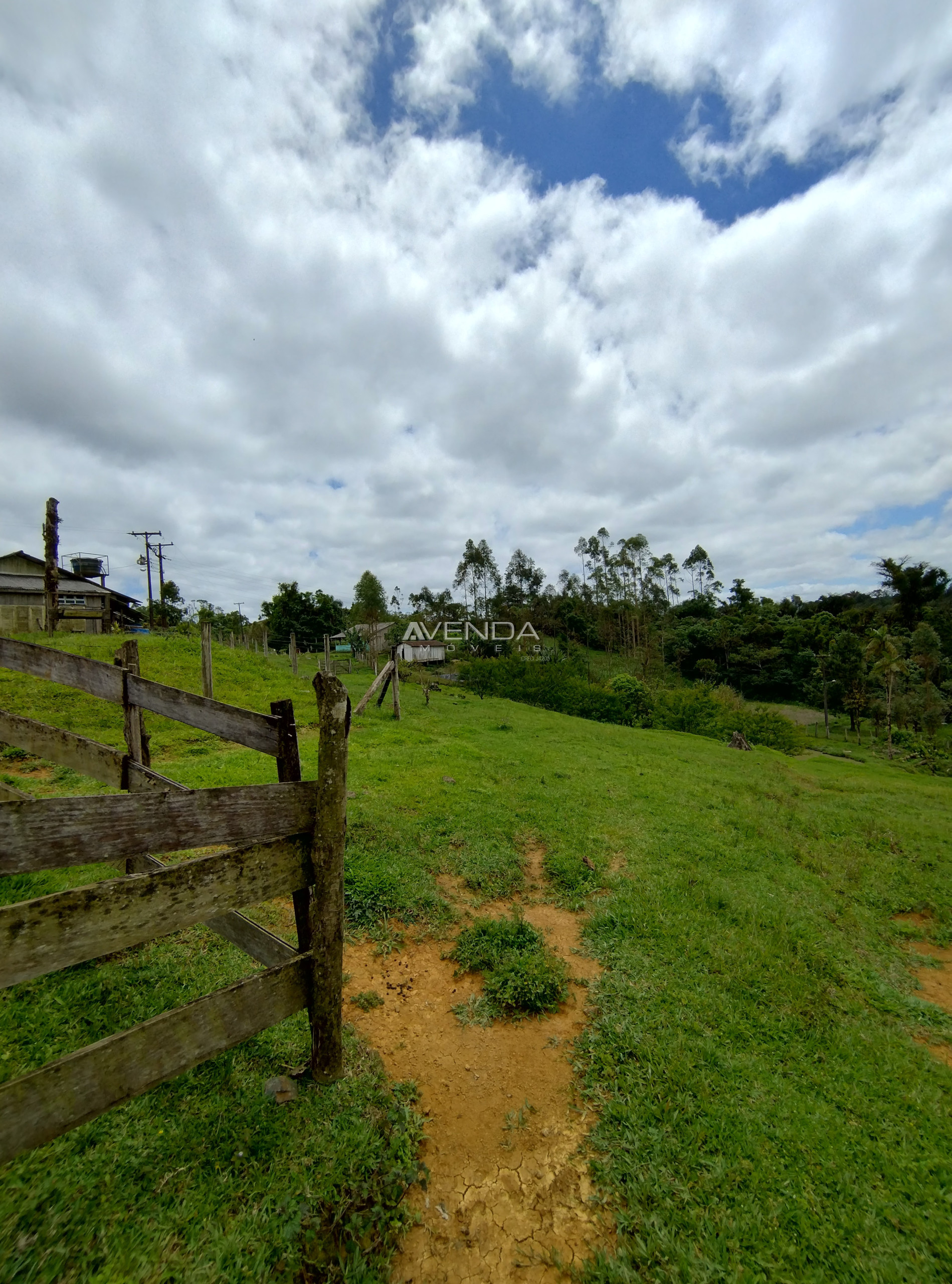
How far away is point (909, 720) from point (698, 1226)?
58054mm

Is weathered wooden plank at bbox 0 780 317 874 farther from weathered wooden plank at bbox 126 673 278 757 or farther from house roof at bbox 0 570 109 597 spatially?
house roof at bbox 0 570 109 597

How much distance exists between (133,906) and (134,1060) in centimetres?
69

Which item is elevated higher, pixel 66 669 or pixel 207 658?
pixel 207 658

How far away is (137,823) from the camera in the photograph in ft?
7.12

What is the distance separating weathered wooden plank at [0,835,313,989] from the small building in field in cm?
5061

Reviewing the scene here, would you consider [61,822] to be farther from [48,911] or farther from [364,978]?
[364,978]

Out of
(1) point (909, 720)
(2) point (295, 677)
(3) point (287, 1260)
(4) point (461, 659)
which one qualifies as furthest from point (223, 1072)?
(1) point (909, 720)

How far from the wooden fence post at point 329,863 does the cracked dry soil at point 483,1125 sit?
101 cm

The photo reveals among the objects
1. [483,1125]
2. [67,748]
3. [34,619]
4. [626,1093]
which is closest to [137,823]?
[67,748]

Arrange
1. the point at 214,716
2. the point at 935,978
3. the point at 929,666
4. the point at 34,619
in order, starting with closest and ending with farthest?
the point at 214,716, the point at 935,978, the point at 34,619, the point at 929,666

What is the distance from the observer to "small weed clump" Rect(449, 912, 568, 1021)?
4.27 meters

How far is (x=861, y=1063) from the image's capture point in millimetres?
3930

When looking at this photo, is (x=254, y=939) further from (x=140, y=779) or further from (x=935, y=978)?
(x=935, y=978)

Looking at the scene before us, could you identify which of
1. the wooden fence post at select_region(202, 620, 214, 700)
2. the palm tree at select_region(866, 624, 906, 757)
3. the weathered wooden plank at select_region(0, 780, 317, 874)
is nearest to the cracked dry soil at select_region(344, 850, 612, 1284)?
the weathered wooden plank at select_region(0, 780, 317, 874)
